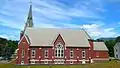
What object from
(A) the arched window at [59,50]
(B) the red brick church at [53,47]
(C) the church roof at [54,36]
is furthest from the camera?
(C) the church roof at [54,36]

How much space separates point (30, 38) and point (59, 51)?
10.2m

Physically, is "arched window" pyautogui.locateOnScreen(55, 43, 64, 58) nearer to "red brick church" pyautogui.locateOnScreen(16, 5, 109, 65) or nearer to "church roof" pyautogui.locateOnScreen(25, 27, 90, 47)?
"red brick church" pyautogui.locateOnScreen(16, 5, 109, 65)

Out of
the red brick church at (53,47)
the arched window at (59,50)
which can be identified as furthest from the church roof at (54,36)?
the arched window at (59,50)

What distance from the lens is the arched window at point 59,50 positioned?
7056cm

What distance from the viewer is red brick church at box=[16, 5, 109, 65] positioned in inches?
2712

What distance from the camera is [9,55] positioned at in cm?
13862

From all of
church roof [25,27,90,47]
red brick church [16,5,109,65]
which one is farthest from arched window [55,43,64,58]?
church roof [25,27,90,47]

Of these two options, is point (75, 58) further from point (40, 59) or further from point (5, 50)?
point (5, 50)

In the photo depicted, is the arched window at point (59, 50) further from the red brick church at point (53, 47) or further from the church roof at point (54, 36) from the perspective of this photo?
the church roof at point (54, 36)

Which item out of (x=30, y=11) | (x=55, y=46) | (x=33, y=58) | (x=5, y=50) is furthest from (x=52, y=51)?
(x=5, y=50)

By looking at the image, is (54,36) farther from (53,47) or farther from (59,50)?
(59,50)

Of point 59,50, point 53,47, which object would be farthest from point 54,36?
point 59,50

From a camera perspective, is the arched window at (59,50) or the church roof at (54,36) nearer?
the arched window at (59,50)

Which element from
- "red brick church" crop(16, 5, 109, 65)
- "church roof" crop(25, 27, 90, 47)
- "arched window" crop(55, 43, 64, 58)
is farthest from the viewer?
"church roof" crop(25, 27, 90, 47)
